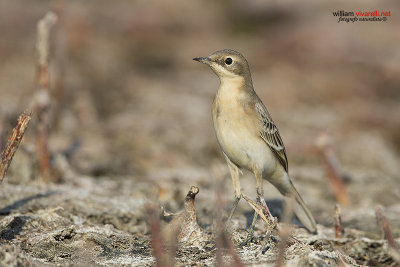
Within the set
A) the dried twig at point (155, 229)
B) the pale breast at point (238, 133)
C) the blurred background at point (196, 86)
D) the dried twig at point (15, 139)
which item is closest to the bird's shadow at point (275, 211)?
the blurred background at point (196, 86)

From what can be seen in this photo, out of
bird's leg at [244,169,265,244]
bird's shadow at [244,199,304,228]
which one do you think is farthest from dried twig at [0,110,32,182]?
bird's shadow at [244,199,304,228]

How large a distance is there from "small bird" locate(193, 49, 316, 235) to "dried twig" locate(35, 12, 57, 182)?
253cm

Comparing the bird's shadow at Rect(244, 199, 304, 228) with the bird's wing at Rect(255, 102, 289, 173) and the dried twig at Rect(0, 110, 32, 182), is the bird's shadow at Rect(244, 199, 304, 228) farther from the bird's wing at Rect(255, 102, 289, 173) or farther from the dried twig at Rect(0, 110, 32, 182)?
the dried twig at Rect(0, 110, 32, 182)

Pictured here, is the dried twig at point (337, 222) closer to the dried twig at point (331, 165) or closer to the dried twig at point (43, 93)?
the dried twig at point (331, 165)

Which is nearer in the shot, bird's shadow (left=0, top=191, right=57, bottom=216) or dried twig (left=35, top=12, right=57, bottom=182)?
bird's shadow (left=0, top=191, right=57, bottom=216)

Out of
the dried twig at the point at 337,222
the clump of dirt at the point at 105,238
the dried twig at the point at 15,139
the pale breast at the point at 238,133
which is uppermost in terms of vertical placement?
the pale breast at the point at 238,133

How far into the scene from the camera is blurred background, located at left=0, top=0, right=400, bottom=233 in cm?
1007

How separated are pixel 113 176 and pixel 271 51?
10835 millimetres

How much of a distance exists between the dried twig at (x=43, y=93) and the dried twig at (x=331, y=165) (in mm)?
4468

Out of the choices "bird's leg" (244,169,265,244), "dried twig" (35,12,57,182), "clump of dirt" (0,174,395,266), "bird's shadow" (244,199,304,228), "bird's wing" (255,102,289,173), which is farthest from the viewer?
"dried twig" (35,12,57,182)

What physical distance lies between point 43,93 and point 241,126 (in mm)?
3278

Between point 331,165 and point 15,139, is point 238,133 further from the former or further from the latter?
point 331,165

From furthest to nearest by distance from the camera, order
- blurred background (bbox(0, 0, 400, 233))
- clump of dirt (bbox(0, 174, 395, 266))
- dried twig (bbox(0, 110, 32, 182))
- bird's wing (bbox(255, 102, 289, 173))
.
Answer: blurred background (bbox(0, 0, 400, 233)) < bird's wing (bbox(255, 102, 289, 173)) < dried twig (bbox(0, 110, 32, 182)) < clump of dirt (bbox(0, 174, 395, 266))

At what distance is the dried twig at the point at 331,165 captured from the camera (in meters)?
8.72
